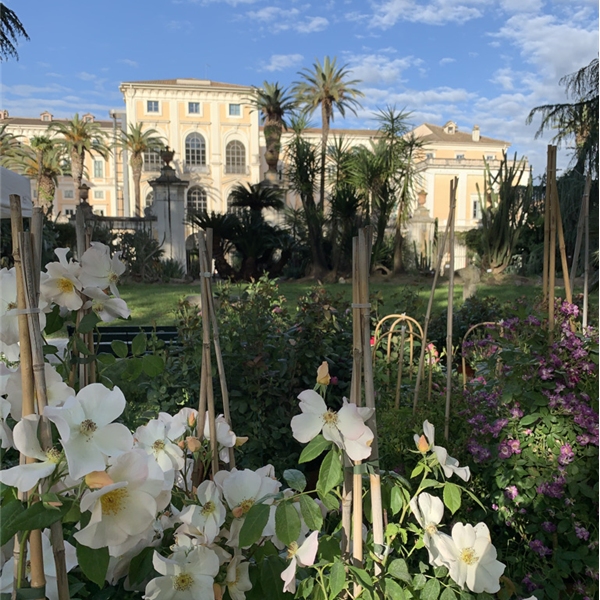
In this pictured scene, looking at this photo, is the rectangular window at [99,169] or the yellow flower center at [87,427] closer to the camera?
the yellow flower center at [87,427]

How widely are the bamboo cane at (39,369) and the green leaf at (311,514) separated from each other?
37 centimetres

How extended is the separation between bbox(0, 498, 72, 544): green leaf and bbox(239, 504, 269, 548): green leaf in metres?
0.31

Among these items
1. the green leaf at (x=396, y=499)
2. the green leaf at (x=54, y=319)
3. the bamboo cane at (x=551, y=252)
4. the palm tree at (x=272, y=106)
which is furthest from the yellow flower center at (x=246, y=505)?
the palm tree at (x=272, y=106)

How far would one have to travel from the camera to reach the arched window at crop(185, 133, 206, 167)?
40.3 metres

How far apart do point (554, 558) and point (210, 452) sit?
1.25m

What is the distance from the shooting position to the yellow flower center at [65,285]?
3.42 feet

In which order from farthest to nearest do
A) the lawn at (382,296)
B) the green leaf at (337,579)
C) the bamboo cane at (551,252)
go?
the lawn at (382,296) < the bamboo cane at (551,252) < the green leaf at (337,579)


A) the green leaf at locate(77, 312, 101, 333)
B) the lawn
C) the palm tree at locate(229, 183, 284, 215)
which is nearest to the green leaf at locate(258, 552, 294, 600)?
the green leaf at locate(77, 312, 101, 333)

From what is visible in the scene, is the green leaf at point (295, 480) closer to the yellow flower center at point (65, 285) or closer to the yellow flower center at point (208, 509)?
the yellow flower center at point (208, 509)

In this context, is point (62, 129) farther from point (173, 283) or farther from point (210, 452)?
point (210, 452)

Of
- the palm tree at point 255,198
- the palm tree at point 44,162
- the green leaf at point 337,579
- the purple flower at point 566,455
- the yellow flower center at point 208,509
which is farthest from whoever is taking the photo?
the palm tree at point 44,162

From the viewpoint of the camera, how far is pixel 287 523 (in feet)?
3.06

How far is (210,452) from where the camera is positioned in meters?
1.30

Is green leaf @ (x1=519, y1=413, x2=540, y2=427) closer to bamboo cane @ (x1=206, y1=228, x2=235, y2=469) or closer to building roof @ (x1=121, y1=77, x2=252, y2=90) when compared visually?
bamboo cane @ (x1=206, y1=228, x2=235, y2=469)
